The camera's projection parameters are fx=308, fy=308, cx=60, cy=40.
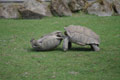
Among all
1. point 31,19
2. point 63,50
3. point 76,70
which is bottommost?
point 31,19

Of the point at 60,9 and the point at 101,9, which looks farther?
the point at 101,9

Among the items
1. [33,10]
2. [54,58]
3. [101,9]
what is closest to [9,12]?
[33,10]

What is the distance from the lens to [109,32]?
468 inches

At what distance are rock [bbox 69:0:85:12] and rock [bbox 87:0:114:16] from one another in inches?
16.4

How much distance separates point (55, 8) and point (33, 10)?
3.68ft

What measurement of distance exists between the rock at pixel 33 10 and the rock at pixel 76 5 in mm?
1210

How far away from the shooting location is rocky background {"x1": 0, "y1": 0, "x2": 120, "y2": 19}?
46.6ft

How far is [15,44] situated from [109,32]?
379 cm

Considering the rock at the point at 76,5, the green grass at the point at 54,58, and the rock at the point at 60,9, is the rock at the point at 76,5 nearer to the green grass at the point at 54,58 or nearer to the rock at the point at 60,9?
the rock at the point at 60,9

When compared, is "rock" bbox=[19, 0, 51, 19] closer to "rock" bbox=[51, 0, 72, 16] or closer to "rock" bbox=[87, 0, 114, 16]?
"rock" bbox=[51, 0, 72, 16]

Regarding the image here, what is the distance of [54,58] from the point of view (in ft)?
27.4

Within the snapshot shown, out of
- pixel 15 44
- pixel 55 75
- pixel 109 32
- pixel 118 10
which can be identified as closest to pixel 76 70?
pixel 55 75

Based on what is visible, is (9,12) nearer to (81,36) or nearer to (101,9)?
(101,9)

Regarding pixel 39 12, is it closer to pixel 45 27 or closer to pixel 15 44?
pixel 45 27
